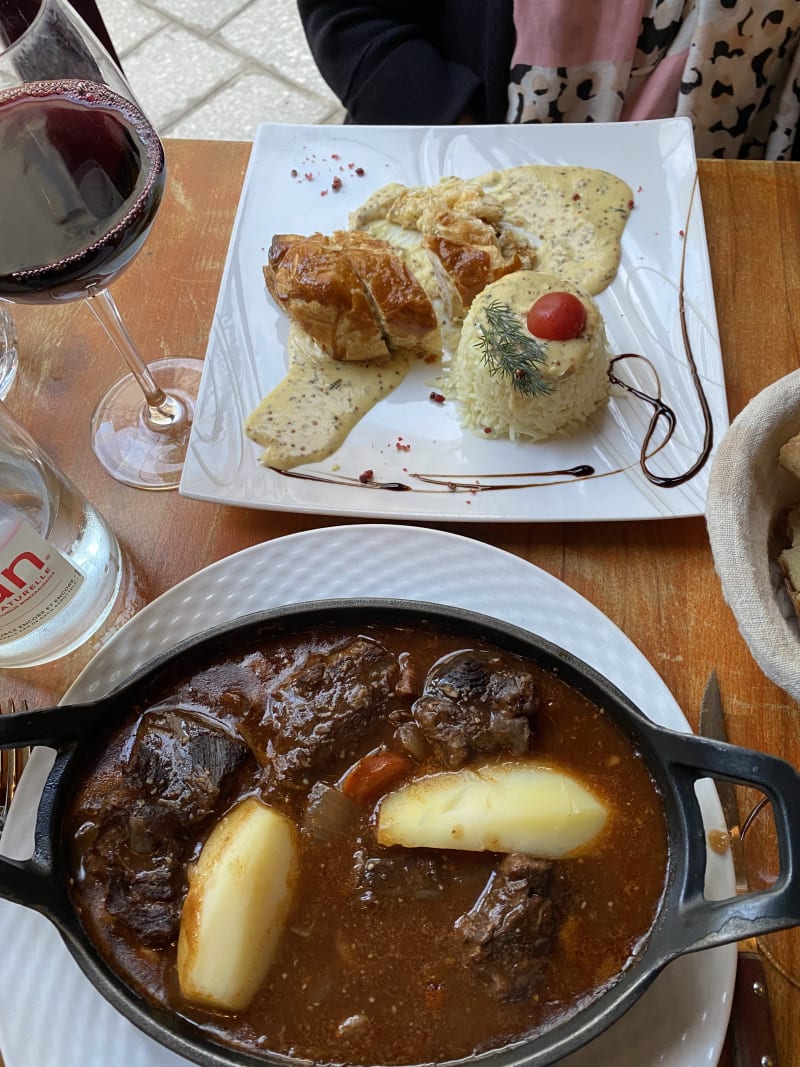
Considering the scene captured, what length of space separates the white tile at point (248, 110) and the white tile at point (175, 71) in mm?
67

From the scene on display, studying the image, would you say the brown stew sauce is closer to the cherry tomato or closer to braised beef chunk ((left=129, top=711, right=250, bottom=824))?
braised beef chunk ((left=129, top=711, right=250, bottom=824))

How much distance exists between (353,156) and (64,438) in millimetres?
982

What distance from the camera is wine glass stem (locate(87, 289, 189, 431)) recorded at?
1.50 m

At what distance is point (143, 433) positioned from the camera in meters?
1.72

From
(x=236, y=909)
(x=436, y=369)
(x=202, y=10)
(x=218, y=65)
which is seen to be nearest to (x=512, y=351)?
(x=436, y=369)

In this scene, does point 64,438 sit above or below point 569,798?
above

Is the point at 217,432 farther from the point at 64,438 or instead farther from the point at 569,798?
the point at 569,798

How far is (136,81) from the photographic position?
13.1 ft

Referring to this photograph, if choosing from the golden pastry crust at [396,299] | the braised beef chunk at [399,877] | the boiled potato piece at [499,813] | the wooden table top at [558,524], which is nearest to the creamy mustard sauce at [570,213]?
the wooden table top at [558,524]

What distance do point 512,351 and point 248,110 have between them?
2874 millimetres

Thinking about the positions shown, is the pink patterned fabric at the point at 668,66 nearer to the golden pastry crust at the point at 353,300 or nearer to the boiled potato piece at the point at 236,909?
the golden pastry crust at the point at 353,300

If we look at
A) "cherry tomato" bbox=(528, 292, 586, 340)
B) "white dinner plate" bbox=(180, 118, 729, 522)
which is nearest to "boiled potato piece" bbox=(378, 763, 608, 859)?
"white dinner plate" bbox=(180, 118, 729, 522)

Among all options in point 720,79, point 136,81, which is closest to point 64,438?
point 720,79

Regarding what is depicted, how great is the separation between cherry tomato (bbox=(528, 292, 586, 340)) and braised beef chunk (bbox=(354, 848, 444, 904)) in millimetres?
994
